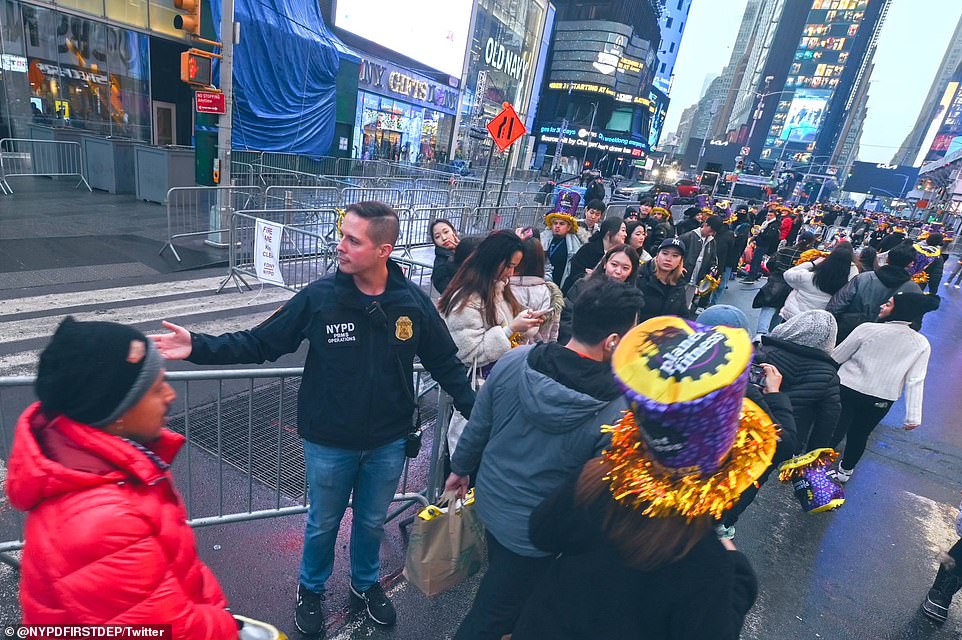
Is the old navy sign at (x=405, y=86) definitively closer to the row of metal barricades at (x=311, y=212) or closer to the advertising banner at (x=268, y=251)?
the row of metal barricades at (x=311, y=212)

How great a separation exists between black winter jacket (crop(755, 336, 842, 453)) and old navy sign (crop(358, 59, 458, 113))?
26542 mm

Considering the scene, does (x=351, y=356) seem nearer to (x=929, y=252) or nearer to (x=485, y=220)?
(x=485, y=220)

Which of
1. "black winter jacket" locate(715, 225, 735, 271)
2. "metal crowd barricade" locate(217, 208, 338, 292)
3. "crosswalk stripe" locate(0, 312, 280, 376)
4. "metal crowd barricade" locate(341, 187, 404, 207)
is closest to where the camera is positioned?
"crosswalk stripe" locate(0, 312, 280, 376)

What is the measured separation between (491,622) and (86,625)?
1.49 metres

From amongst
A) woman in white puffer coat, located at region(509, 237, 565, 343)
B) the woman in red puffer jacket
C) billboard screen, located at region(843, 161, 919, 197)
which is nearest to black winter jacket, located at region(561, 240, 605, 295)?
woman in white puffer coat, located at region(509, 237, 565, 343)

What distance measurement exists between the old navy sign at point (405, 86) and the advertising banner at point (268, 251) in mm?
21224

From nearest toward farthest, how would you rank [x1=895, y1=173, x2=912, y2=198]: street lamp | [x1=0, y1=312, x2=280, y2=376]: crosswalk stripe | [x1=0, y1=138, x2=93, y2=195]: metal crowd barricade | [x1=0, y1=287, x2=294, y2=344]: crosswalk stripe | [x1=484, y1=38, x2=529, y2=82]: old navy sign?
[x1=0, y1=312, x2=280, y2=376]: crosswalk stripe → [x1=0, y1=287, x2=294, y2=344]: crosswalk stripe → [x1=0, y1=138, x2=93, y2=195]: metal crowd barricade → [x1=484, y1=38, x2=529, y2=82]: old navy sign → [x1=895, y1=173, x2=912, y2=198]: street lamp

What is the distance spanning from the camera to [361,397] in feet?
8.25

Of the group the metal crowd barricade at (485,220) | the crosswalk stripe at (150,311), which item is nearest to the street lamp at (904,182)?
the metal crowd barricade at (485,220)

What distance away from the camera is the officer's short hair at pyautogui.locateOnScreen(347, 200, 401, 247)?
2.52 m

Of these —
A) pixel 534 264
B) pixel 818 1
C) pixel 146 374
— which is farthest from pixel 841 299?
pixel 818 1

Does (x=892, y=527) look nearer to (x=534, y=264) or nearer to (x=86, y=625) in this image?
(x=534, y=264)

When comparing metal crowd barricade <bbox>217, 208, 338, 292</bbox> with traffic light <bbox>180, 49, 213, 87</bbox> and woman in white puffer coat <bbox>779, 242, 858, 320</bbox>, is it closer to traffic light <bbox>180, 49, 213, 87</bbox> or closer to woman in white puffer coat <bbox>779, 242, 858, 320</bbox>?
traffic light <bbox>180, 49, 213, 87</bbox>

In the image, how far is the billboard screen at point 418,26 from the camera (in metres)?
24.9
